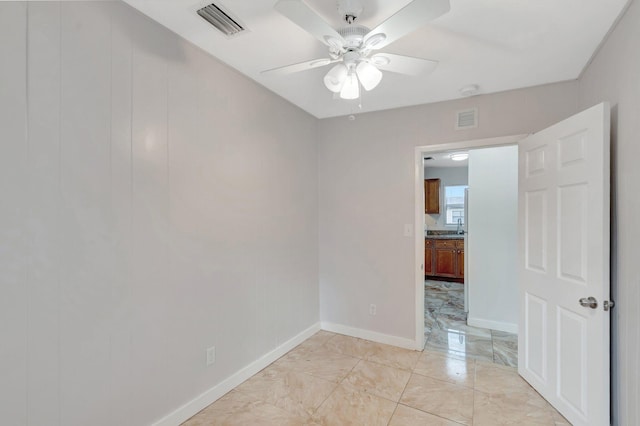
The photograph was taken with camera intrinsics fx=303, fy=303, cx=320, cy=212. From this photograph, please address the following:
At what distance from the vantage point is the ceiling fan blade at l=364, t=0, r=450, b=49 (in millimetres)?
1163

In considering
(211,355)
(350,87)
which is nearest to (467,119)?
(350,87)

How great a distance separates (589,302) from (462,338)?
5.85ft

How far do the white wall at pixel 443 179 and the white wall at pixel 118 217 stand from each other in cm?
560

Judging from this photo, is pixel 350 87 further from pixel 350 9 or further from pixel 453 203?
pixel 453 203

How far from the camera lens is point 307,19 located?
4.39 ft

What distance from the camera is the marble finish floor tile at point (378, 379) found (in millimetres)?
2407

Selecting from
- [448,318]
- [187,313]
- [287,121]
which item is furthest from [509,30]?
[448,318]

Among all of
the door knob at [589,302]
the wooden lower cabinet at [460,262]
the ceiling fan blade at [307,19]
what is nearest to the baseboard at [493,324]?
the door knob at [589,302]

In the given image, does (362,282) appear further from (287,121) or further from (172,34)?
(172,34)

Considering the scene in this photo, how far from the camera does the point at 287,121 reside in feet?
10.2

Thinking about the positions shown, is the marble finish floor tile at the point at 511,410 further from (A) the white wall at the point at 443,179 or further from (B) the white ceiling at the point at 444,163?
(A) the white wall at the point at 443,179

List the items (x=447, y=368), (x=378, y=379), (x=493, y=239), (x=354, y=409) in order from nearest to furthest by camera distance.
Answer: (x=354, y=409) < (x=378, y=379) < (x=447, y=368) < (x=493, y=239)

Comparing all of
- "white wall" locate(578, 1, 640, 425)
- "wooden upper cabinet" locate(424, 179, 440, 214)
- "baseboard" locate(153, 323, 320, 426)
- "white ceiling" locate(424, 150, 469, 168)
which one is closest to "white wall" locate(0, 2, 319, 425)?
"baseboard" locate(153, 323, 320, 426)

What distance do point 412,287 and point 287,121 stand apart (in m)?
2.16
